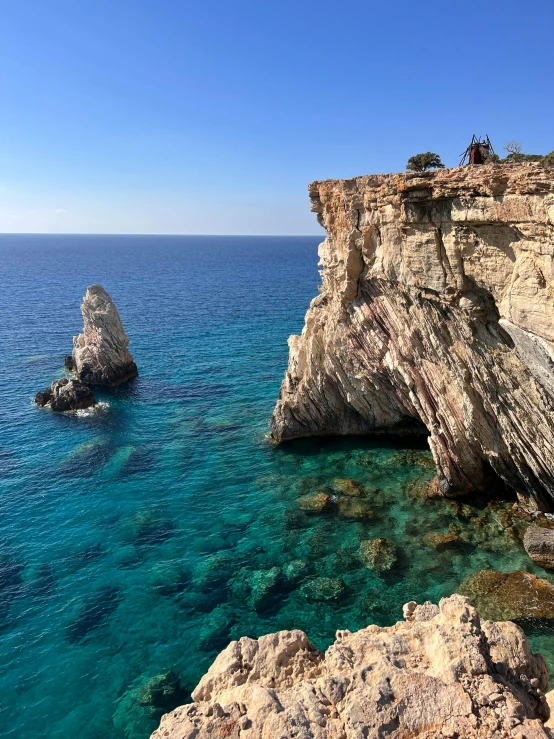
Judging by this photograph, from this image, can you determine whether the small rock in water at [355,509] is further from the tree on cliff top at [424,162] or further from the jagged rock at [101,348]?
the jagged rock at [101,348]

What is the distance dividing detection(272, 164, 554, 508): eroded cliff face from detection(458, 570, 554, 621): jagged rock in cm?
592

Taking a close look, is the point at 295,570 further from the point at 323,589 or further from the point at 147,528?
the point at 147,528

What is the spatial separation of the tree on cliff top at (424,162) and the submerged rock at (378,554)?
25025 millimetres

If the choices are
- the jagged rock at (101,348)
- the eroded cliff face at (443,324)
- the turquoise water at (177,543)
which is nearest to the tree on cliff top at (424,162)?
the eroded cliff face at (443,324)

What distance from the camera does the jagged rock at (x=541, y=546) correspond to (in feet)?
83.0

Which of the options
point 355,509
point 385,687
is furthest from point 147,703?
point 355,509

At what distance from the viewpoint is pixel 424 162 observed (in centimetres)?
3497

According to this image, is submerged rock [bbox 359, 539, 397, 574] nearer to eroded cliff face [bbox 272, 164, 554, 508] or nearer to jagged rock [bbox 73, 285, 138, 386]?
eroded cliff face [bbox 272, 164, 554, 508]

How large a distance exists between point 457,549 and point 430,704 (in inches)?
671

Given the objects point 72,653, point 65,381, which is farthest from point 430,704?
point 65,381

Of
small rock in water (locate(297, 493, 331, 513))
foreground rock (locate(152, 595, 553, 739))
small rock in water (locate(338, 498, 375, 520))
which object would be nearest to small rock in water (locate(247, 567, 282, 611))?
small rock in water (locate(297, 493, 331, 513))

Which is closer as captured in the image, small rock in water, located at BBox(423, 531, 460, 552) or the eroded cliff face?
the eroded cliff face

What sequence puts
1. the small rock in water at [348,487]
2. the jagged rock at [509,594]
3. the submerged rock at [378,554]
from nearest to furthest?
the jagged rock at [509,594], the submerged rock at [378,554], the small rock in water at [348,487]

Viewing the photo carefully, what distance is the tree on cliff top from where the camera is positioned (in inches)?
1363
